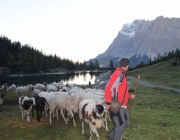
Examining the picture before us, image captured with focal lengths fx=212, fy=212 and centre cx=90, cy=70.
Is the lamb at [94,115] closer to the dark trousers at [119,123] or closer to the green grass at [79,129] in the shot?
the green grass at [79,129]

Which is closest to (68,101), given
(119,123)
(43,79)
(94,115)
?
(94,115)

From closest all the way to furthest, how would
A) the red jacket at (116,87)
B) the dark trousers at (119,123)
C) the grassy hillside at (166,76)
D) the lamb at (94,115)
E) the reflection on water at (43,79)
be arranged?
the red jacket at (116,87) → the dark trousers at (119,123) → the lamb at (94,115) → the grassy hillside at (166,76) → the reflection on water at (43,79)

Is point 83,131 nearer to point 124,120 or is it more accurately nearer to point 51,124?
point 51,124

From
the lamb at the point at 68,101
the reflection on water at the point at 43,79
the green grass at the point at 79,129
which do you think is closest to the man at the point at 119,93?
the green grass at the point at 79,129

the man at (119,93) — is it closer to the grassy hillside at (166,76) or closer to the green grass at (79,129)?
the green grass at (79,129)

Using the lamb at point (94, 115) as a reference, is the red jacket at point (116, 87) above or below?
above

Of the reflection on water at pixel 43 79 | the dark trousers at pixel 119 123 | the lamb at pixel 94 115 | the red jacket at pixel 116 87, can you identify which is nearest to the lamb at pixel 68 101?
the lamb at pixel 94 115

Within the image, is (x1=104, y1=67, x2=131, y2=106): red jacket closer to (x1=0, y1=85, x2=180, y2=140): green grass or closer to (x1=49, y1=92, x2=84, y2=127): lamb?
(x1=0, y1=85, x2=180, y2=140): green grass

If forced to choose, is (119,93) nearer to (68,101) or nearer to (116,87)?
(116,87)

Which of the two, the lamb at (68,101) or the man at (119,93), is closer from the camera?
the man at (119,93)

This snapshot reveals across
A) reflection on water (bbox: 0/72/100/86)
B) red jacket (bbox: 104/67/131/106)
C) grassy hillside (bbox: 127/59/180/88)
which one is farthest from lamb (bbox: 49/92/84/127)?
reflection on water (bbox: 0/72/100/86)

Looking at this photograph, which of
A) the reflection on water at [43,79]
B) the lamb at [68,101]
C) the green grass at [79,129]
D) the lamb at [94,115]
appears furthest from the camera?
the reflection on water at [43,79]

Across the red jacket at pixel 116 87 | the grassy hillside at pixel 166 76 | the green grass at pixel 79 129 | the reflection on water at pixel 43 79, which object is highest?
the red jacket at pixel 116 87

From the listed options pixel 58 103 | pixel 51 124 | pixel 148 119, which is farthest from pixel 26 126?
pixel 148 119
